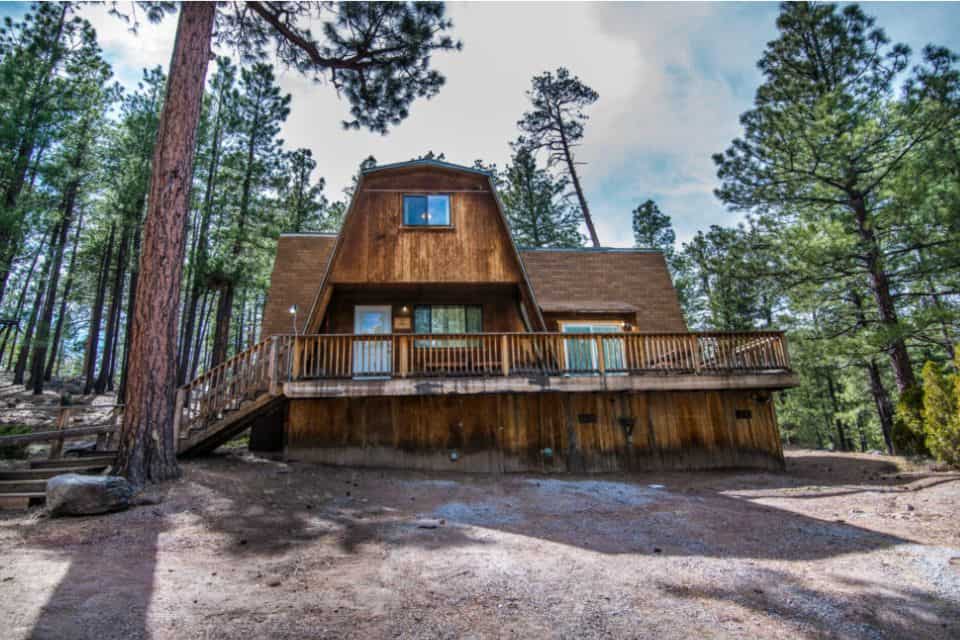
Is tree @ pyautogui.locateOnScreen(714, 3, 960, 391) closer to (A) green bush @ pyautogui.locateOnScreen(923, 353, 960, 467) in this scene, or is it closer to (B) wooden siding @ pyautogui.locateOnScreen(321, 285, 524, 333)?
(A) green bush @ pyautogui.locateOnScreen(923, 353, 960, 467)

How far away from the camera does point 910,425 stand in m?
12.4

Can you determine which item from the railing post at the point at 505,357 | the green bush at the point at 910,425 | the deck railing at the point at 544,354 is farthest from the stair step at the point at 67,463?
the green bush at the point at 910,425

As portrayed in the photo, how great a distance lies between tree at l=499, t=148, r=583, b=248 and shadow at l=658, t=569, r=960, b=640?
2454cm

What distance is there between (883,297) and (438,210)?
1395 centimetres

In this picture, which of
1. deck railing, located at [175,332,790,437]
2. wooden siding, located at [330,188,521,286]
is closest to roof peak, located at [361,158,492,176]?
wooden siding, located at [330,188,521,286]

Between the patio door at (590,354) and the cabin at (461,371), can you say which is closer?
the cabin at (461,371)

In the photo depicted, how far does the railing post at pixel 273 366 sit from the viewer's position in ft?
32.9

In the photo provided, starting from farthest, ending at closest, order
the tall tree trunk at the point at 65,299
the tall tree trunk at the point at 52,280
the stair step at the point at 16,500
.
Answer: the tall tree trunk at the point at 65,299, the tall tree trunk at the point at 52,280, the stair step at the point at 16,500

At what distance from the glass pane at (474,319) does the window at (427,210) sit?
2595 millimetres

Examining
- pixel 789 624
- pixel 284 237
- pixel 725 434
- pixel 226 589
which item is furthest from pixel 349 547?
pixel 284 237

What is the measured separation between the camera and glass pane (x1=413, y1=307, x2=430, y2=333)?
13758mm

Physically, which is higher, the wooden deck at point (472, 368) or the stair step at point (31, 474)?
the wooden deck at point (472, 368)

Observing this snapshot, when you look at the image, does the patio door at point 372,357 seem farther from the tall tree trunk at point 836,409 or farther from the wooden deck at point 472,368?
the tall tree trunk at point 836,409

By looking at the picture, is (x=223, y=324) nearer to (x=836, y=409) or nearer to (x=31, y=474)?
(x=31, y=474)
